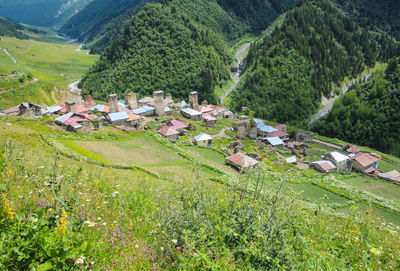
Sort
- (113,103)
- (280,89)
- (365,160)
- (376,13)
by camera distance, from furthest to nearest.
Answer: (376,13) < (280,89) < (113,103) < (365,160)

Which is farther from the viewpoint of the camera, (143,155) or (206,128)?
(206,128)

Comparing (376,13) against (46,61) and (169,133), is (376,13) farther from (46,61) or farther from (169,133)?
(46,61)

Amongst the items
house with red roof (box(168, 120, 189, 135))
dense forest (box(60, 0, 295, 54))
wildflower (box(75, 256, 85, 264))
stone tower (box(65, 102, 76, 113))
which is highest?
dense forest (box(60, 0, 295, 54))

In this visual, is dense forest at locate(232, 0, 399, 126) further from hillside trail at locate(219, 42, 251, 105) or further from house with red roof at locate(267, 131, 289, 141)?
house with red roof at locate(267, 131, 289, 141)

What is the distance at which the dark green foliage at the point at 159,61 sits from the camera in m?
82.4

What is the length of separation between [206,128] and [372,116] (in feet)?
160

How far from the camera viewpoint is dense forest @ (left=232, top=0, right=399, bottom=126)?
86.2m

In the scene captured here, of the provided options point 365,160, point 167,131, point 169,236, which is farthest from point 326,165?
point 169,236

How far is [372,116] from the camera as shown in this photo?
71.9 meters

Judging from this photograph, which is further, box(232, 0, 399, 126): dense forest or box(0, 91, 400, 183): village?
box(232, 0, 399, 126): dense forest

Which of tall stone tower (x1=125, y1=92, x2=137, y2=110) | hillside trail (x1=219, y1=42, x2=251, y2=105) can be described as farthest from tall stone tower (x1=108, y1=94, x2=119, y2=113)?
hillside trail (x1=219, y1=42, x2=251, y2=105)

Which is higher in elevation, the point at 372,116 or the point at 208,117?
the point at 372,116

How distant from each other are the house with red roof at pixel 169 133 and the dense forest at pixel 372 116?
46.7 metres

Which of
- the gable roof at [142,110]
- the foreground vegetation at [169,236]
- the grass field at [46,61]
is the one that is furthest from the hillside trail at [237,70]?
the foreground vegetation at [169,236]
